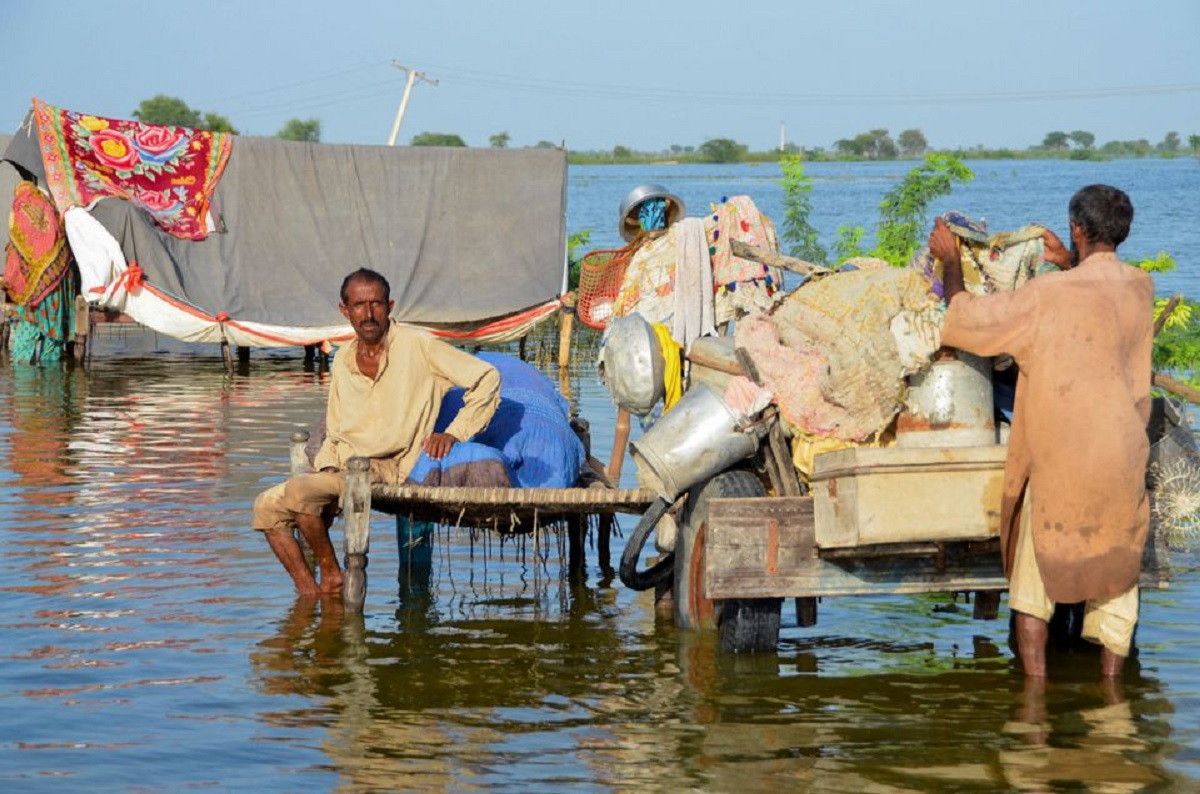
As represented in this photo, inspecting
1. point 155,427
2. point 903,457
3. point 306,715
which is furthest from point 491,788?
point 155,427

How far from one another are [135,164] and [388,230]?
276 cm

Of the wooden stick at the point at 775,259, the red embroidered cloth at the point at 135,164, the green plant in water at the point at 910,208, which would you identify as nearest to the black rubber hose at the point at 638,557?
the wooden stick at the point at 775,259

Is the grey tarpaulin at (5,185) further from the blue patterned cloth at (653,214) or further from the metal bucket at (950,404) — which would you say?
the metal bucket at (950,404)

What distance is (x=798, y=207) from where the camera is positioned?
757 inches

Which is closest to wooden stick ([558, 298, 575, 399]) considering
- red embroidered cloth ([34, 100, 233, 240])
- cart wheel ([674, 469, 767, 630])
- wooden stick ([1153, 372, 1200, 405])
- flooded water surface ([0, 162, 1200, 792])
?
red embroidered cloth ([34, 100, 233, 240])

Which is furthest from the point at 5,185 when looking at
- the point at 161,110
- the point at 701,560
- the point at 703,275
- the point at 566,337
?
the point at 161,110

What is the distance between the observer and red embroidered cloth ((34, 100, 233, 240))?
1786cm

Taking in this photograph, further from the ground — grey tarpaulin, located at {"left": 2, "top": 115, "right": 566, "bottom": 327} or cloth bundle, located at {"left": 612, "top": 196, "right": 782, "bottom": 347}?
grey tarpaulin, located at {"left": 2, "top": 115, "right": 566, "bottom": 327}

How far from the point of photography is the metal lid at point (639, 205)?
340 inches

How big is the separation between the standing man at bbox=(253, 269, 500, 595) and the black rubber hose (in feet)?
2.82

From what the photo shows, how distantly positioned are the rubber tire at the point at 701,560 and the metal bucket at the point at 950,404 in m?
0.65

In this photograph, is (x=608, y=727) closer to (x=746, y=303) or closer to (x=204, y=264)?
(x=746, y=303)

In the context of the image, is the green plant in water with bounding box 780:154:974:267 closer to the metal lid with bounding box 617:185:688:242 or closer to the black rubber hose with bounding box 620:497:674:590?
the metal lid with bounding box 617:185:688:242

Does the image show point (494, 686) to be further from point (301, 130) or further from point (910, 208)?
point (301, 130)
